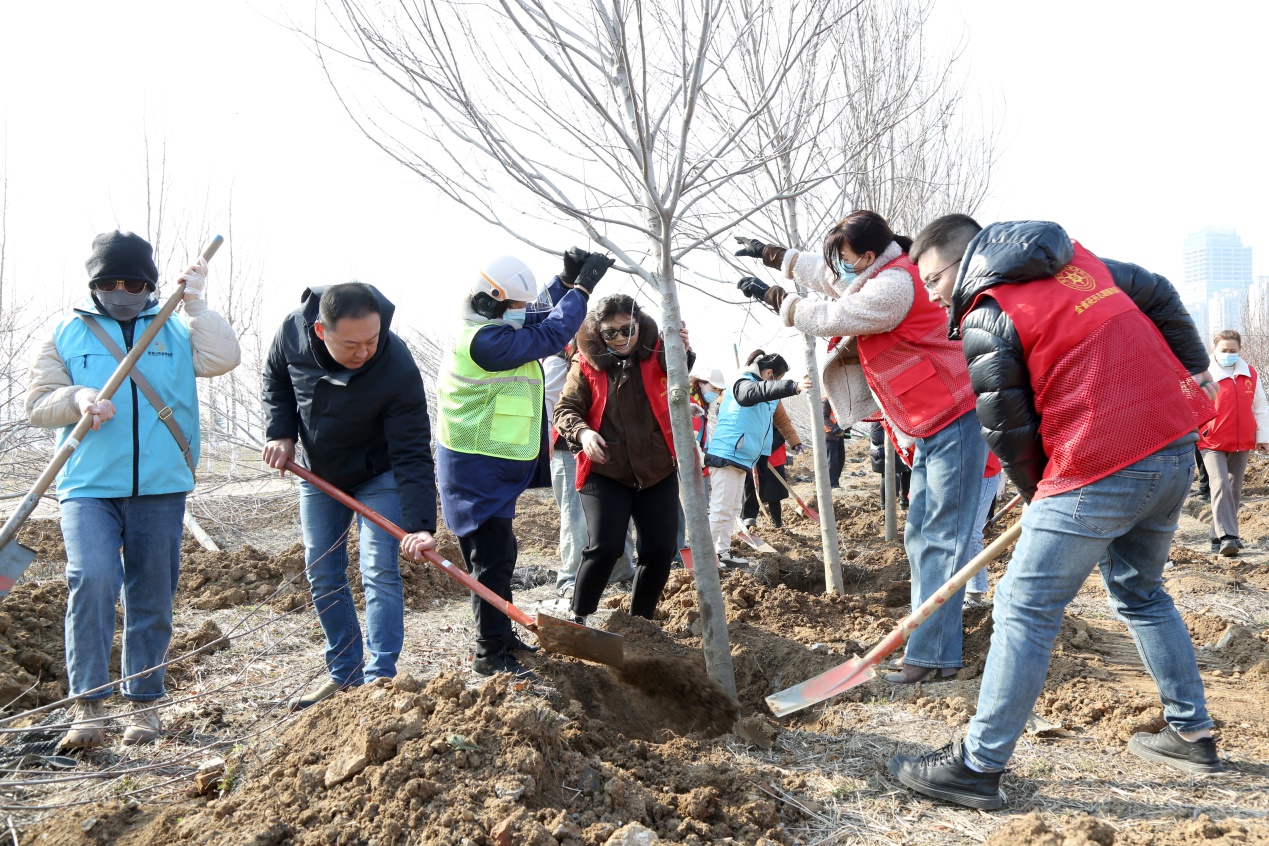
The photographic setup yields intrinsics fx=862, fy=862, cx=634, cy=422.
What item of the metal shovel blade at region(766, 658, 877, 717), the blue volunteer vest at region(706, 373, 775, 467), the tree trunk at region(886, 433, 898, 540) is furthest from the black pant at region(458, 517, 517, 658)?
the tree trunk at region(886, 433, 898, 540)

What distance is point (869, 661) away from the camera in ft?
9.54

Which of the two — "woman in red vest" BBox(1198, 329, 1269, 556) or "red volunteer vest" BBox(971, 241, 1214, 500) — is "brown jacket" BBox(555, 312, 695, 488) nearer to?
"red volunteer vest" BBox(971, 241, 1214, 500)

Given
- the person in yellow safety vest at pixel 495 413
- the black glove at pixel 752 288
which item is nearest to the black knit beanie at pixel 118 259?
the person in yellow safety vest at pixel 495 413

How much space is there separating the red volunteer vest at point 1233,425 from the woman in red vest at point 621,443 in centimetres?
510

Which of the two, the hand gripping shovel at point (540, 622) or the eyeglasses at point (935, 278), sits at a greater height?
the eyeglasses at point (935, 278)

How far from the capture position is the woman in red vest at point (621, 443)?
13.3ft

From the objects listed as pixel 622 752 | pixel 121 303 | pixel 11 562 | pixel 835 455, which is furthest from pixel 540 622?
pixel 835 455

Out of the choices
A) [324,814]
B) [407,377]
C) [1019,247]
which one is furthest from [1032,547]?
[407,377]

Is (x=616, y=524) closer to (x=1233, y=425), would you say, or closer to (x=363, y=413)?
(x=363, y=413)

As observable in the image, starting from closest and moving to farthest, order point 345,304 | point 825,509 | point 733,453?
point 345,304 → point 825,509 → point 733,453

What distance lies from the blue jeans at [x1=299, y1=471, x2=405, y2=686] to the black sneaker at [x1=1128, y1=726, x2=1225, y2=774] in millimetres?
2607

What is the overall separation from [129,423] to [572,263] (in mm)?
1782

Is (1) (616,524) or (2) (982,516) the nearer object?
(2) (982,516)

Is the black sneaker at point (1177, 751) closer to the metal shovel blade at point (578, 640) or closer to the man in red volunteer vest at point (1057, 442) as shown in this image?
the man in red volunteer vest at point (1057, 442)
